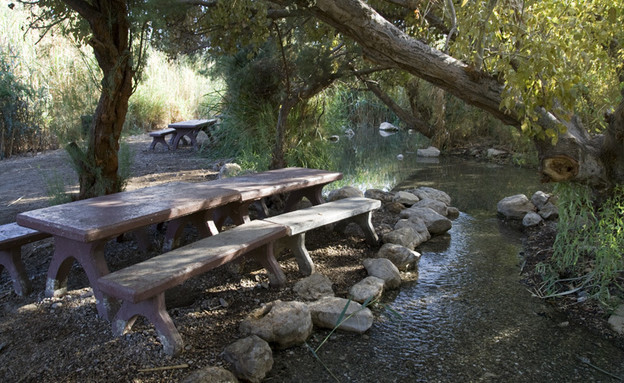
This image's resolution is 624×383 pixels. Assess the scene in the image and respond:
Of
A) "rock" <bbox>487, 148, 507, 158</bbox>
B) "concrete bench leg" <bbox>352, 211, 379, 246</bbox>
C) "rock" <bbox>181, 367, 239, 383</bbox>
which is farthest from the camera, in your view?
"rock" <bbox>487, 148, 507, 158</bbox>

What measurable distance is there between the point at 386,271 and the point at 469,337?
90cm

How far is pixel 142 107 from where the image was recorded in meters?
11.8

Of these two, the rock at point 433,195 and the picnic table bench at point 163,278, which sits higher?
the picnic table bench at point 163,278

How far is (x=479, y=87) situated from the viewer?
351cm

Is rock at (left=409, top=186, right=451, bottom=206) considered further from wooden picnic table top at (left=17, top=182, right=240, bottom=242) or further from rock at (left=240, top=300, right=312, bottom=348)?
rock at (left=240, top=300, right=312, bottom=348)

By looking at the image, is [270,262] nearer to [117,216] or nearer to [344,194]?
[117,216]

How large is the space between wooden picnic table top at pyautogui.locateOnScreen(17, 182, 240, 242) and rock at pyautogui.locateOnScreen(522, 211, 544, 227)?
11.7 ft

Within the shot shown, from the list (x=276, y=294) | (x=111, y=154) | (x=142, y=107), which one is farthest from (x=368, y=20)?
(x=142, y=107)

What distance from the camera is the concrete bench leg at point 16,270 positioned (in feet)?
10.3

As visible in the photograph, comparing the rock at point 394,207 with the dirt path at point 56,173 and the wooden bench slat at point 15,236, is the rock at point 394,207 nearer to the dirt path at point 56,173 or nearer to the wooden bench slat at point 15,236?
the dirt path at point 56,173

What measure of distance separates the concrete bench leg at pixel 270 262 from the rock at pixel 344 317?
0.44 meters

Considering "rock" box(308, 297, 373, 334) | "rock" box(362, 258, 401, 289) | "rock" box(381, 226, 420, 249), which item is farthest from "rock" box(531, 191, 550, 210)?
"rock" box(308, 297, 373, 334)

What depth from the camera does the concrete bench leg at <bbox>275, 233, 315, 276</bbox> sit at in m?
3.68

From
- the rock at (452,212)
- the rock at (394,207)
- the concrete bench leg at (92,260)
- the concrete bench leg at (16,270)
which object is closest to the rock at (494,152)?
the rock at (452,212)
